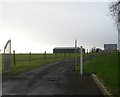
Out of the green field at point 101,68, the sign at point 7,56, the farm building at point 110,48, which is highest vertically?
the farm building at point 110,48

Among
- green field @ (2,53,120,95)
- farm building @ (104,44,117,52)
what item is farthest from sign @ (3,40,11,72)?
farm building @ (104,44,117,52)

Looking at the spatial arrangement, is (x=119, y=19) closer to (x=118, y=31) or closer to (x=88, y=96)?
(x=118, y=31)

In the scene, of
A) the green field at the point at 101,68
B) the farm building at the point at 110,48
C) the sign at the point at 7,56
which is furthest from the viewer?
the farm building at the point at 110,48

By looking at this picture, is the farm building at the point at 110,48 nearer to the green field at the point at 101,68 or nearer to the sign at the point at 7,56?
the green field at the point at 101,68

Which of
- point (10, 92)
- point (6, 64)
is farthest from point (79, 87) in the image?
point (6, 64)

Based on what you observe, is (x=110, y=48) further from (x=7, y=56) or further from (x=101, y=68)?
(x=7, y=56)

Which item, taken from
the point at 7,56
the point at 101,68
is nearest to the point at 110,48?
the point at 101,68

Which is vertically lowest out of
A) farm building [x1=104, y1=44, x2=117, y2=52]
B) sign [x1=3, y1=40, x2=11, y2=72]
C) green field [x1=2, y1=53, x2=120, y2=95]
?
green field [x1=2, y1=53, x2=120, y2=95]

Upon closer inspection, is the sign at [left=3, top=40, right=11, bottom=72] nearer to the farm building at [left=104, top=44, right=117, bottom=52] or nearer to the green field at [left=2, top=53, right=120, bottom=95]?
the green field at [left=2, top=53, right=120, bottom=95]

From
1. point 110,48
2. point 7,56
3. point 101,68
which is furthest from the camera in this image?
point 110,48

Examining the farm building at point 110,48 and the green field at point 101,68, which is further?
the farm building at point 110,48

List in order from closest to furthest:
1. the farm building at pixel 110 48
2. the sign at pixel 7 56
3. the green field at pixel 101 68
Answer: the green field at pixel 101 68 → the sign at pixel 7 56 → the farm building at pixel 110 48

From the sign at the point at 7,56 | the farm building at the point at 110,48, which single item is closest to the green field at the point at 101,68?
the sign at the point at 7,56

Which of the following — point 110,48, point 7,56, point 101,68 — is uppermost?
point 110,48
